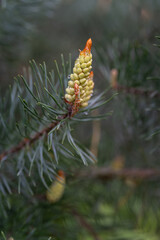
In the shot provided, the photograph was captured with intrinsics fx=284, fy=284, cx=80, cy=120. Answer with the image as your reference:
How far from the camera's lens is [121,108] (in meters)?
0.55

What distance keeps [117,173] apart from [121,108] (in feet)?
0.66

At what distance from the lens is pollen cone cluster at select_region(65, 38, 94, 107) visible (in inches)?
13.6

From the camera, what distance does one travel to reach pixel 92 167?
70 cm

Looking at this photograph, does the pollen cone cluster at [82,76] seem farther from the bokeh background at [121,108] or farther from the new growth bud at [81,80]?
the bokeh background at [121,108]

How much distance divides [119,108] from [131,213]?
0.29 m

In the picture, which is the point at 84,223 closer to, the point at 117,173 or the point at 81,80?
the point at 117,173

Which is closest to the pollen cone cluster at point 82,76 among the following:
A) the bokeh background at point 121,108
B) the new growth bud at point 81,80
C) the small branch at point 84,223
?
the new growth bud at point 81,80

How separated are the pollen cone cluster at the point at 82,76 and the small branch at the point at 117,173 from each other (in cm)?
32

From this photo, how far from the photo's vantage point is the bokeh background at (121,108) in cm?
54

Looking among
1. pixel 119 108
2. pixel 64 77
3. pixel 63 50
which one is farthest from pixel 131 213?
pixel 63 50

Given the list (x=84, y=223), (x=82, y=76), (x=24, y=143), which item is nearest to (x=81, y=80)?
(x=82, y=76)

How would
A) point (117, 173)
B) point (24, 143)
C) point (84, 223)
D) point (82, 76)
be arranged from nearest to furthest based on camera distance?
point (82, 76) < point (24, 143) < point (84, 223) < point (117, 173)

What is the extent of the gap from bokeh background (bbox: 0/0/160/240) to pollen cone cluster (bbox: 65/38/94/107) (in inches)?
6.5

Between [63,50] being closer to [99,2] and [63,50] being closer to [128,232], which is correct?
[99,2]
